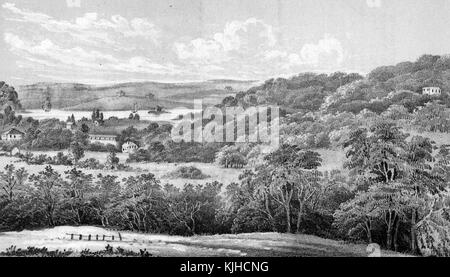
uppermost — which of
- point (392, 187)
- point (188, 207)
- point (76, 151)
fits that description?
point (76, 151)

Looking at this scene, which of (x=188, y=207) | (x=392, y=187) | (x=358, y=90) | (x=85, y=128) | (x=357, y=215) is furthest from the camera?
(x=85, y=128)

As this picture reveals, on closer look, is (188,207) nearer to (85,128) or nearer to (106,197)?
(106,197)

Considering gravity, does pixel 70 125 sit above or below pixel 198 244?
above

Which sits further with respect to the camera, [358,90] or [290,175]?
[358,90]

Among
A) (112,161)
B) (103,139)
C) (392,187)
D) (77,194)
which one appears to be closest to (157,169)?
(112,161)

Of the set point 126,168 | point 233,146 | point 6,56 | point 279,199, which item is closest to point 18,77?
point 6,56

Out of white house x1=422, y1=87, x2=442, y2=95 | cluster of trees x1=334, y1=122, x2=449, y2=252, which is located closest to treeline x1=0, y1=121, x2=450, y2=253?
cluster of trees x1=334, y1=122, x2=449, y2=252

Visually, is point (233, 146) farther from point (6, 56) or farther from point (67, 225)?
point (6, 56)

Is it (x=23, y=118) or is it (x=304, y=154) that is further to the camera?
(x=23, y=118)
